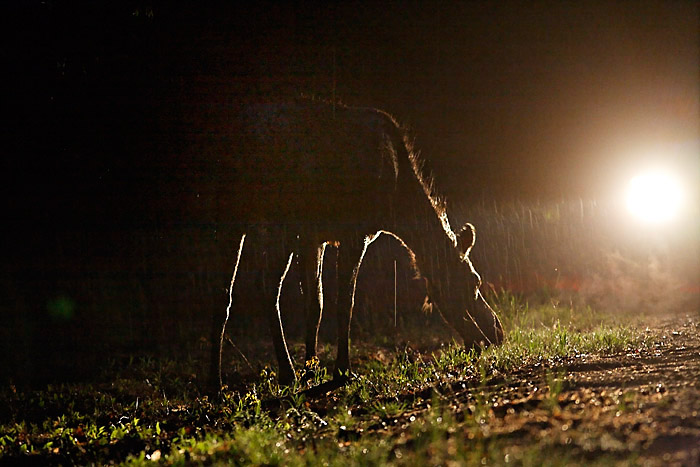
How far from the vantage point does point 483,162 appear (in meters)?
12.2

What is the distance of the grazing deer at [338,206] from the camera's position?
6.70m

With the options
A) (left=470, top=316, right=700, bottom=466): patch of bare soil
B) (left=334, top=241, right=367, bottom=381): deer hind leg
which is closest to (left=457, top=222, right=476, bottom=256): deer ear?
(left=334, top=241, right=367, bottom=381): deer hind leg

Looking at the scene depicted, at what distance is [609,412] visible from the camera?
3498 millimetres

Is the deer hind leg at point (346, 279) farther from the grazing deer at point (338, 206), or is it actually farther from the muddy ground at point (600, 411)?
the muddy ground at point (600, 411)

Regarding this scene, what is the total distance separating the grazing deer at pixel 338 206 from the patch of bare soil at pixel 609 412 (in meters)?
2.25

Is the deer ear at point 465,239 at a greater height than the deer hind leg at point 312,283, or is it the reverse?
the deer ear at point 465,239

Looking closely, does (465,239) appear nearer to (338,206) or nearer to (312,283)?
(338,206)

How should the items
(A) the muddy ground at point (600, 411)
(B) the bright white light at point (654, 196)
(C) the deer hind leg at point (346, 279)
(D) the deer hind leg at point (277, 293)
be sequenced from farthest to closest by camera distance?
(B) the bright white light at point (654, 196), (C) the deer hind leg at point (346, 279), (D) the deer hind leg at point (277, 293), (A) the muddy ground at point (600, 411)

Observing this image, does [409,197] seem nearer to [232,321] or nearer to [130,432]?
[130,432]

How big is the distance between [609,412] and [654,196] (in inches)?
403

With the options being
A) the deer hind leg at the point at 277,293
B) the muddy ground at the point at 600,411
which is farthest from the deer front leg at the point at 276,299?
the muddy ground at the point at 600,411

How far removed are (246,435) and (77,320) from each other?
677 cm

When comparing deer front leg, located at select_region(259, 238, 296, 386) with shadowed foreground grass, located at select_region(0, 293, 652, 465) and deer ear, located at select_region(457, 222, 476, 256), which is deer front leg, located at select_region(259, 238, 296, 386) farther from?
deer ear, located at select_region(457, 222, 476, 256)

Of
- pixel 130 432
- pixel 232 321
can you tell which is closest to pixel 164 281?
pixel 232 321
